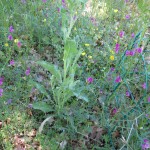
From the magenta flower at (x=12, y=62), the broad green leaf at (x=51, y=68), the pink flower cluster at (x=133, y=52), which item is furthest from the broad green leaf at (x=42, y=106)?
the pink flower cluster at (x=133, y=52)

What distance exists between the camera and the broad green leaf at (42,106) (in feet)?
6.82

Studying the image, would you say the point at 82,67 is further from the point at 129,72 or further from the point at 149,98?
the point at 149,98

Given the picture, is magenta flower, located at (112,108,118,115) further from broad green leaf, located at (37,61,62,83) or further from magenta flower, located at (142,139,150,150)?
broad green leaf, located at (37,61,62,83)

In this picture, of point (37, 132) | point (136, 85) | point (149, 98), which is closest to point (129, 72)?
point (136, 85)

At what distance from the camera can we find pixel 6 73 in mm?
2398

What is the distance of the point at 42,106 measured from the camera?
2100mm

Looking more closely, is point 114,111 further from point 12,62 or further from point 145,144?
point 12,62

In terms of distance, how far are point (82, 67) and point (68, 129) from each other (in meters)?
0.75

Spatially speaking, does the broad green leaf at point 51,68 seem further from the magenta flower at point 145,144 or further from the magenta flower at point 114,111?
the magenta flower at point 145,144

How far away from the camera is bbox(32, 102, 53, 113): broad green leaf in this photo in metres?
2.08

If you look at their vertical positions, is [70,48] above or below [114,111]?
above

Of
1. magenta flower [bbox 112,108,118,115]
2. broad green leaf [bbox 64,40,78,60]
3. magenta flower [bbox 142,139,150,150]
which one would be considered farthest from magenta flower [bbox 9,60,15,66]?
magenta flower [bbox 142,139,150,150]

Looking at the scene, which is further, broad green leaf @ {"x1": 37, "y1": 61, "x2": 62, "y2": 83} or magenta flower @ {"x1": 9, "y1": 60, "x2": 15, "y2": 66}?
magenta flower @ {"x1": 9, "y1": 60, "x2": 15, "y2": 66}

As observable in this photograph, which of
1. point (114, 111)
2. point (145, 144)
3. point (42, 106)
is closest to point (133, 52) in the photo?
point (114, 111)
